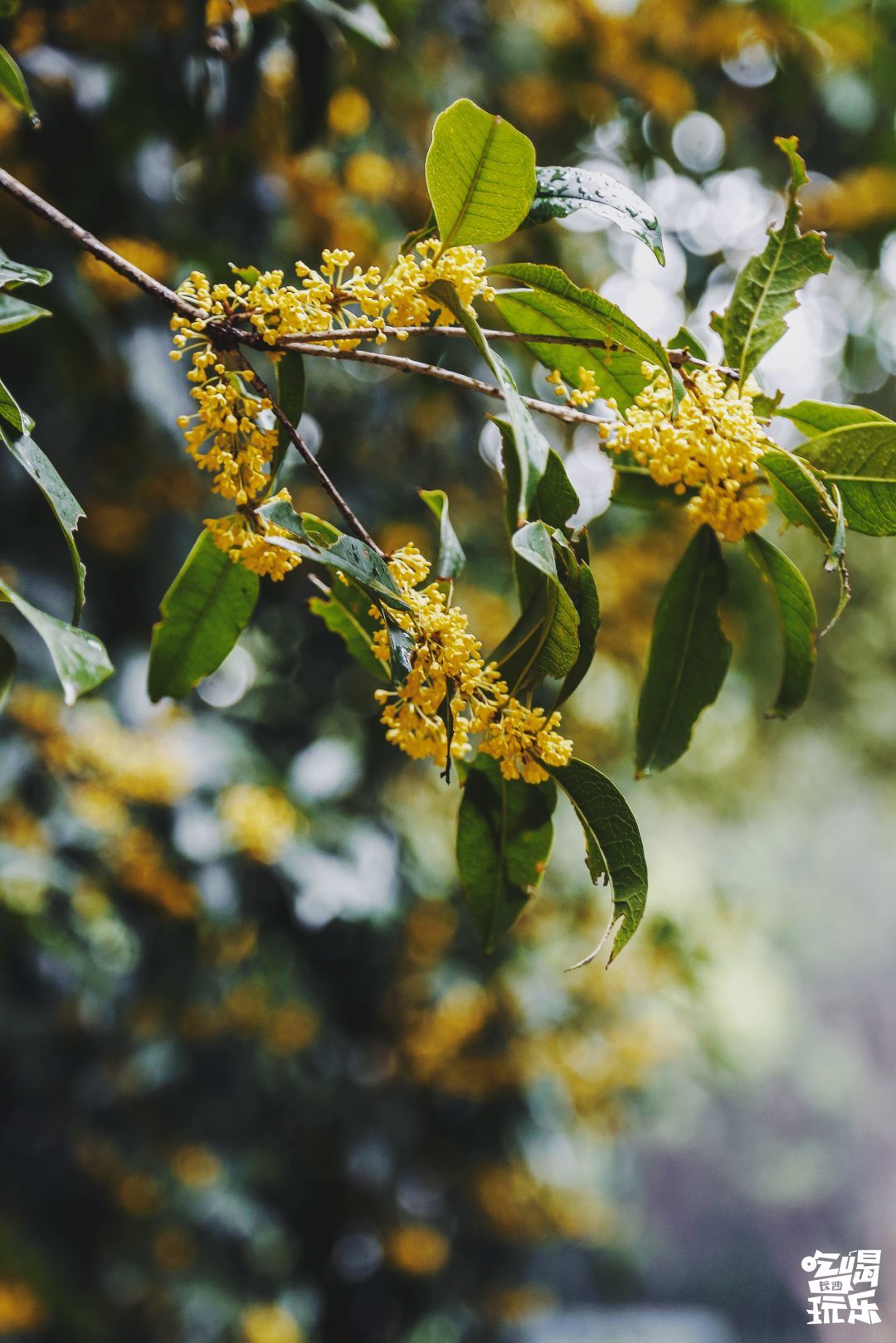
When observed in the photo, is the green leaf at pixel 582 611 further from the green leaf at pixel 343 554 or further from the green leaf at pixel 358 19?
the green leaf at pixel 358 19

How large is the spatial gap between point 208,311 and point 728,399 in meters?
0.26

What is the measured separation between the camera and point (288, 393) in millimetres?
574

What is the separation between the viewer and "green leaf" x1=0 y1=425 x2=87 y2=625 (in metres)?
0.46

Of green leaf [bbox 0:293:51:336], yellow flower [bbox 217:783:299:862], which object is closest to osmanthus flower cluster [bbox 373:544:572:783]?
green leaf [bbox 0:293:51:336]

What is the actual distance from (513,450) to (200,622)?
23 centimetres

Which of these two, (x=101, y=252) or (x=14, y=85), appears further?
(x=14, y=85)

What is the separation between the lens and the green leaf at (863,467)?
510 mm

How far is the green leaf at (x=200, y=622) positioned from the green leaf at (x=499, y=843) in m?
0.17

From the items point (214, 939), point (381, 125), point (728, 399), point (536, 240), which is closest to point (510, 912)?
point (728, 399)

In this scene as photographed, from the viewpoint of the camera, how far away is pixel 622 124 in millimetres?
2045

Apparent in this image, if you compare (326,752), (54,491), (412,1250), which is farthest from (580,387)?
(412,1250)

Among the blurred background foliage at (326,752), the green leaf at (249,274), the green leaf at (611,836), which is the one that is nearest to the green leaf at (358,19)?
the blurred background foliage at (326,752)

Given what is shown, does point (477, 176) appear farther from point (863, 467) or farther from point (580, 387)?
point (863, 467)

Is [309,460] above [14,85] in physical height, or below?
below
